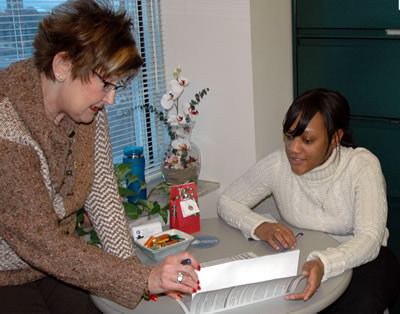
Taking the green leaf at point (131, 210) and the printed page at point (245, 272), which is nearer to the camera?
the printed page at point (245, 272)

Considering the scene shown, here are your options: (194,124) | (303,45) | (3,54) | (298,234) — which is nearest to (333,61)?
(303,45)

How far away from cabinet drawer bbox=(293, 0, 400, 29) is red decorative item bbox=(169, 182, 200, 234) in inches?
53.4

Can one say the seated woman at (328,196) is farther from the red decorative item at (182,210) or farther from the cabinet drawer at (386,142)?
the cabinet drawer at (386,142)

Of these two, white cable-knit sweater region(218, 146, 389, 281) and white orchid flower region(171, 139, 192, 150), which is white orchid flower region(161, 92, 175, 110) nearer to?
white orchid flower region(171, 139, 192, 150)

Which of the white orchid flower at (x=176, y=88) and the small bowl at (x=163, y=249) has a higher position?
the white orchid flower at (x=176, y=88)

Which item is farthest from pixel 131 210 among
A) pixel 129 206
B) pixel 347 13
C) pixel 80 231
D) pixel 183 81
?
pixel 347 13

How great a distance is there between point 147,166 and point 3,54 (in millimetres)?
1084

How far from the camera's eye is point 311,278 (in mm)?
1667

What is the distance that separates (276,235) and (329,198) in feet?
1.10

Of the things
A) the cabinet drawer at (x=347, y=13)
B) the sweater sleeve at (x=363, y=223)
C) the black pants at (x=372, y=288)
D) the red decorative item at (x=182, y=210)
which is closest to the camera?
the sweater sleeve at (x=363, y=223)

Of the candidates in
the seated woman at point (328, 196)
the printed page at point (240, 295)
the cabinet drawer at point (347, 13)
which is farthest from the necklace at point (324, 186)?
the cabinet drawer at point (347, 13)

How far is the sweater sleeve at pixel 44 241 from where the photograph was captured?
4.52ft

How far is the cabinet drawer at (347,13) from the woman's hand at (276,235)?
52.0 inches

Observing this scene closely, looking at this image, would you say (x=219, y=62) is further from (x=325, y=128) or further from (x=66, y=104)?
(x=66, y=104)
